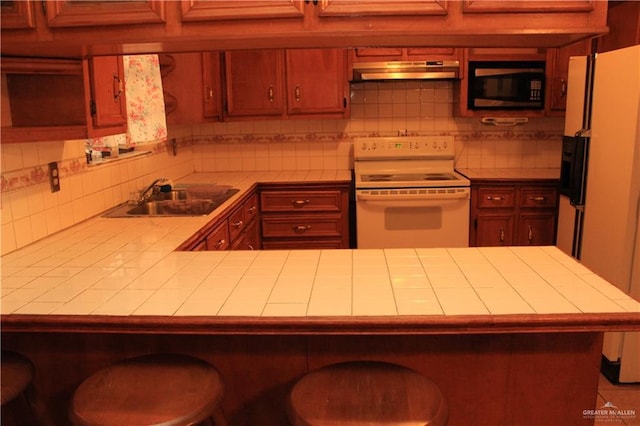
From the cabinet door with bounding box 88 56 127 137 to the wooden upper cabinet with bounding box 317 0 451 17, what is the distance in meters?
1.04

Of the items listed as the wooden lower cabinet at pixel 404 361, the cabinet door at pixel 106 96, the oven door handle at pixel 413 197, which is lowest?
the wooden lower cabinet at pixel 404 361

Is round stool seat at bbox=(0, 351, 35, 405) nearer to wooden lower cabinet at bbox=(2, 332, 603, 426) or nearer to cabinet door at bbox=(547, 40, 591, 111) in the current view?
wooden lower cabinet at bbox=(2, 332, 603, 426)

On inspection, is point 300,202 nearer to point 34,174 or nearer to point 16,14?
point 34,174

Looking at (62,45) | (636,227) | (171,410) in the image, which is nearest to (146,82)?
(62,45)

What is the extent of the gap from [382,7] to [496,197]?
2.57 m

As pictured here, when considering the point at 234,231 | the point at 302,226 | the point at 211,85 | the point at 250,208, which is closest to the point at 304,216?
the point at 302,226

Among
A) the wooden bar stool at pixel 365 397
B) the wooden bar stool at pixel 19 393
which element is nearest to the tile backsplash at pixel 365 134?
the wooden bar stool at pixel 19 393

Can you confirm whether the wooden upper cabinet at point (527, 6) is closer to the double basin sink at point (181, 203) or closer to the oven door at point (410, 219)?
the double basin sink at point (181, 203)

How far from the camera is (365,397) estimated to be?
1390 mm

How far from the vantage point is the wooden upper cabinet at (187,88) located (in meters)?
3.60

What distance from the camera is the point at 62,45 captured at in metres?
1.83

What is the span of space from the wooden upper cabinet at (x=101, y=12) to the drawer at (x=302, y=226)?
7.77ft

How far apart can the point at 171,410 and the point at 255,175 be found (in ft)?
9.95

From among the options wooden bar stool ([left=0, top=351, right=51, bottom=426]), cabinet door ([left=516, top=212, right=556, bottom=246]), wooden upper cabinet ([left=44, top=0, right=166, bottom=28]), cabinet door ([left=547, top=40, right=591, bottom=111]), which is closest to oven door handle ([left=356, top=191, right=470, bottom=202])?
cabinet door ([left=516, top=212, right=556, bottom=246])
